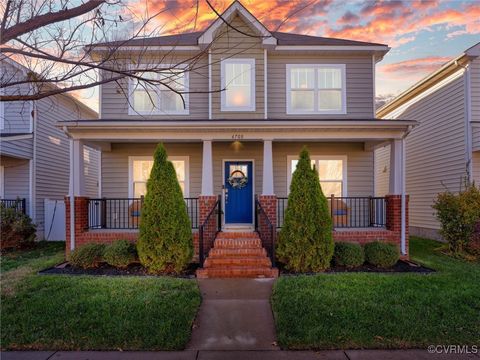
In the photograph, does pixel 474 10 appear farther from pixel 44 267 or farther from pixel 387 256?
pixel 44 267

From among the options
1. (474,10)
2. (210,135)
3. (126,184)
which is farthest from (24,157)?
(474,10)

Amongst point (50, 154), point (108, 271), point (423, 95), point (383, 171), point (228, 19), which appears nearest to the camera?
point (108, 271)

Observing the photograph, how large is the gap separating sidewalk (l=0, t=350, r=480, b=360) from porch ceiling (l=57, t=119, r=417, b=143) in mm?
5749

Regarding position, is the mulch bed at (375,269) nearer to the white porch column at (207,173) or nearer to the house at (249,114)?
the house at (249,114)

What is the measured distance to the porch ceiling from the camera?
28.0ft

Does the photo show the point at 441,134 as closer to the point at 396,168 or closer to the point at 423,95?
the point at 423,95

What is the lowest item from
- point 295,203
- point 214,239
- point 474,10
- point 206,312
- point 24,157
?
point 206,312

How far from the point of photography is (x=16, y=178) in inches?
476

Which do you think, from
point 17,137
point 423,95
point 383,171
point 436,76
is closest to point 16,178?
point 17,137

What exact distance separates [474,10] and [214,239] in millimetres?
9751

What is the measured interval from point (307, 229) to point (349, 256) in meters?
1.33

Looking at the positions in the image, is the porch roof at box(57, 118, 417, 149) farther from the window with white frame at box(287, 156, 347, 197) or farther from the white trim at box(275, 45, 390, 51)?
the white trim at box(275, 45, 390, 51)

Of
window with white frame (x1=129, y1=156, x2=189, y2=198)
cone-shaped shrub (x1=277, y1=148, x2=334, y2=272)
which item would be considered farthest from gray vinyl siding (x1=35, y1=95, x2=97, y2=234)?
cone-shaped shrub (x1=277, y1=148, x2=334, y2=272)

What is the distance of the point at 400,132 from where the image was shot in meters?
8.84
